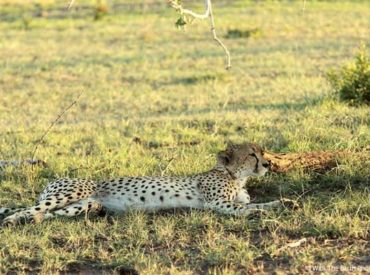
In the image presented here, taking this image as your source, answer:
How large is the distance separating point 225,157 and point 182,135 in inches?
83.9

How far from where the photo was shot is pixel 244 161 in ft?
19.4

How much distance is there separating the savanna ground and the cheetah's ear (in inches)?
13.7

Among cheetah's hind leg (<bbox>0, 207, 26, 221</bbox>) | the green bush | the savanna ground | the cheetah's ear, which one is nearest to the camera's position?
the savanna ground

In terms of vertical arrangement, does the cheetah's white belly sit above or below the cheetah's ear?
below

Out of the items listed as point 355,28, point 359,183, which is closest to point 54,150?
point 359,183

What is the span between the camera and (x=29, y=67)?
15516 millimetres

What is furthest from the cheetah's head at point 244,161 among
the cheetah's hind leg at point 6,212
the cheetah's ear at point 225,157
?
the cheetah's hind leg at point 6,212

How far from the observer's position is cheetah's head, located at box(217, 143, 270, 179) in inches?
230

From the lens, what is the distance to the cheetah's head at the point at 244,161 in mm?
5852

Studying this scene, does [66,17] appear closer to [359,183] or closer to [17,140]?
[17,140]

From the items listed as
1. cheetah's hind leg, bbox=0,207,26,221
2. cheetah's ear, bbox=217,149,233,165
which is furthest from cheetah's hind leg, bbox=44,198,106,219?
cheetah's ear, bbox=217,149,233,165

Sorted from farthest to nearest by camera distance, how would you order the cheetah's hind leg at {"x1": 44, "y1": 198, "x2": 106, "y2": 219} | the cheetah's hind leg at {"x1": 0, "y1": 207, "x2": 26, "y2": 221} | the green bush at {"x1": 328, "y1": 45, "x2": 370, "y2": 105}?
1. the green bush at {"x1": 328, "y1": 45, "x2": 370, "y2": 105}
2. the cheetah's hind leg at {"x1": 0, "y1": 207, "x2": 26, "y2": 221}
3. the cheetah's hind leg at {"x1": 44, "y1": 198, "x2": 106, "y2": 219}

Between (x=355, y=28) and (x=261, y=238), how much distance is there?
16596 mm

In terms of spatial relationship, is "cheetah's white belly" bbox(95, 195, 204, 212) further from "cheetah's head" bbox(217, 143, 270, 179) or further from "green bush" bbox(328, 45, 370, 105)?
"green bush" bbox(328, 45, 370, 105)
